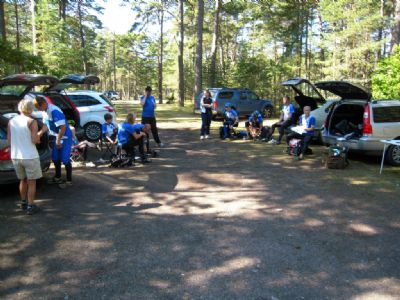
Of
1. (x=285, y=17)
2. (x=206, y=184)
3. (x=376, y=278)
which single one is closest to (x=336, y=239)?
(x=376, y=278)

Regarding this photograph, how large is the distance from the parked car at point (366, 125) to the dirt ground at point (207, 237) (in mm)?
820

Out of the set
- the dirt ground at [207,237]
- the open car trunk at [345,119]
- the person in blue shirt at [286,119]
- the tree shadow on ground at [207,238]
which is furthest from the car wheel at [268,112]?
the tree shadow on ground at [207,238]

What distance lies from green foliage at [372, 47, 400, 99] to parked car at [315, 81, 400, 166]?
3.57m

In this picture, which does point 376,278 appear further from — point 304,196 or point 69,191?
point 69,191

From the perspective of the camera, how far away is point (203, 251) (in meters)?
4.41

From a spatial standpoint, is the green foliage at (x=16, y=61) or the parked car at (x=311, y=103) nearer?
the parked car at (x=311, y=103)

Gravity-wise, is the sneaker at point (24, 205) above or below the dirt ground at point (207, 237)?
above

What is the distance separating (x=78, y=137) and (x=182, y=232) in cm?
619

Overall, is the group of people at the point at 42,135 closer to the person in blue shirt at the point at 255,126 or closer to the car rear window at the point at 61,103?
the car rear window at the point at 61,103

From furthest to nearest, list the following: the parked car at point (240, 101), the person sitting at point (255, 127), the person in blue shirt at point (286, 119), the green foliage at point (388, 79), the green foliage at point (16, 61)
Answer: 1. the parked car at point (240, 101)
2. the green foliage at point (16, 61)
3. the person sitting at point (255, 127)
4. the green foliage at point (388, 79)
5. the person in blue shirt at point (286, 119)

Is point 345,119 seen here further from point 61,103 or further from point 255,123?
point 61,103

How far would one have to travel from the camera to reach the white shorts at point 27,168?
Result: 5391 millimetres

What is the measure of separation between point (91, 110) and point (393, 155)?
8.91 m

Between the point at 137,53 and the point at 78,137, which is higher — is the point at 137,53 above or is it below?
above
